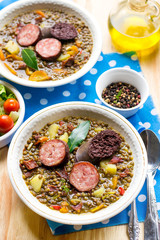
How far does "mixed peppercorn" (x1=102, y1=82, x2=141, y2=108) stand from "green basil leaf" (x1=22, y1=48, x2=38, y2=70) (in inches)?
28.9

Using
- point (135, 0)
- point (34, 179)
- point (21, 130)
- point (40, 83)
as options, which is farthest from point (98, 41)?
point (34, 179)

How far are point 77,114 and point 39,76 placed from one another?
1.90ft

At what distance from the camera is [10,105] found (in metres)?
3.06

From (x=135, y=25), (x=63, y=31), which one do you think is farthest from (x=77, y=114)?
(x=135, y=25)

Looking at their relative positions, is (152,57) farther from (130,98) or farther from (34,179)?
(34,179)

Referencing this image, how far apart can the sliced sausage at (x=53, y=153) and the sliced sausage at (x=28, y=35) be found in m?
1.19

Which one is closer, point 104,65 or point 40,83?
point 40,83

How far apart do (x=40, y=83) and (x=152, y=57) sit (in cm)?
131

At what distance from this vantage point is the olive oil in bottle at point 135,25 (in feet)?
11.4

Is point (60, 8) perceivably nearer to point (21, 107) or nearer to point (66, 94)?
point (66, 94)

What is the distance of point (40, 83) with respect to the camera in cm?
318

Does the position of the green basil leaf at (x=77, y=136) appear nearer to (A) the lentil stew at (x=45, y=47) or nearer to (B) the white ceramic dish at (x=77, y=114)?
(B) the white ceramic dish at (x=77, y=114)

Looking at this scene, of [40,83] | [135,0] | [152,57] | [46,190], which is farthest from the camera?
[152,57]

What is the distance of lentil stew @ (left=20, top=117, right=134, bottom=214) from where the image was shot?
267 centimetres
